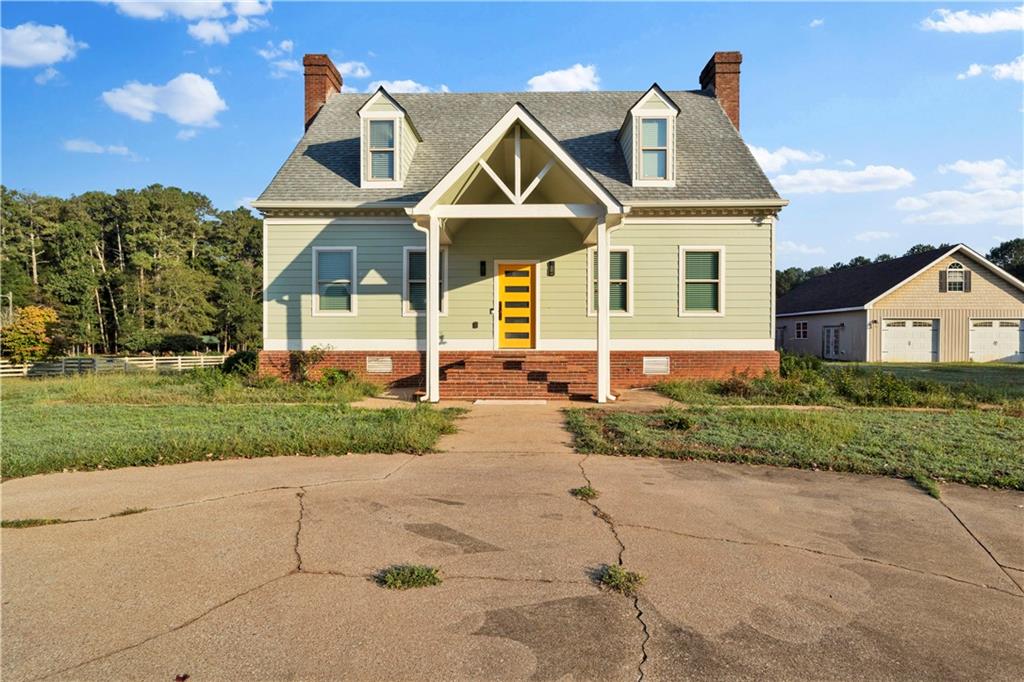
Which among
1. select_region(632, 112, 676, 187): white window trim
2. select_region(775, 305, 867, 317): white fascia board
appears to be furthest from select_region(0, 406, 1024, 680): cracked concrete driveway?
select_region(775, 305, 867, 317): white fascia board

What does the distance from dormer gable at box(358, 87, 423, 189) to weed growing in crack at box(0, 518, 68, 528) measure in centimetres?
1169

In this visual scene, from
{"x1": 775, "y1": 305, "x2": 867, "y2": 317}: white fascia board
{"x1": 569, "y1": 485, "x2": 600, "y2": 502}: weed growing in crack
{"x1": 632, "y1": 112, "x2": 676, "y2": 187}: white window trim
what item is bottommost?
{"x1": 569, "y1": 485, "x2": 600, "y2": 502}: weed growing in crack

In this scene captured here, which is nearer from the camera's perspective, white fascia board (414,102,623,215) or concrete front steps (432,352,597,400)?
white fascia board (414,102,623,215)

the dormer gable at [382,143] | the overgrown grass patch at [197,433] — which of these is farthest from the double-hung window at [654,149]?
the overgrown grass patch at [197,433]

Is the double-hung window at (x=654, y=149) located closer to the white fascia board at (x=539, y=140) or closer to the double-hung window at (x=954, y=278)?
the white fascia board at (x=539, y=140)

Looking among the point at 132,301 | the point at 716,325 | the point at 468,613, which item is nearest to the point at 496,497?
the point at 468,613

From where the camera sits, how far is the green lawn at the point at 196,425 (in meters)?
6.78

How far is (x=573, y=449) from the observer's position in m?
7.38

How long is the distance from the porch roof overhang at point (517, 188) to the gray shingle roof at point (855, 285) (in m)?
24.3

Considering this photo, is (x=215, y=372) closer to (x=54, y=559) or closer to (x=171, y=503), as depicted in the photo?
(x=171, y=503)

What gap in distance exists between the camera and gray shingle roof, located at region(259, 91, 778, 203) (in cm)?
1456

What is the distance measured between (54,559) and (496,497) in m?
3.52

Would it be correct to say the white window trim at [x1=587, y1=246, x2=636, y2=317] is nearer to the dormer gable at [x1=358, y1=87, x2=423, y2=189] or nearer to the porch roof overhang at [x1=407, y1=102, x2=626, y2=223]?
the porch roof overhang at [x1=407, y1=102, x2=626, y2=223]

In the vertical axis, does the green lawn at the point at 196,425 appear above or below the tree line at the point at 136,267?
below
